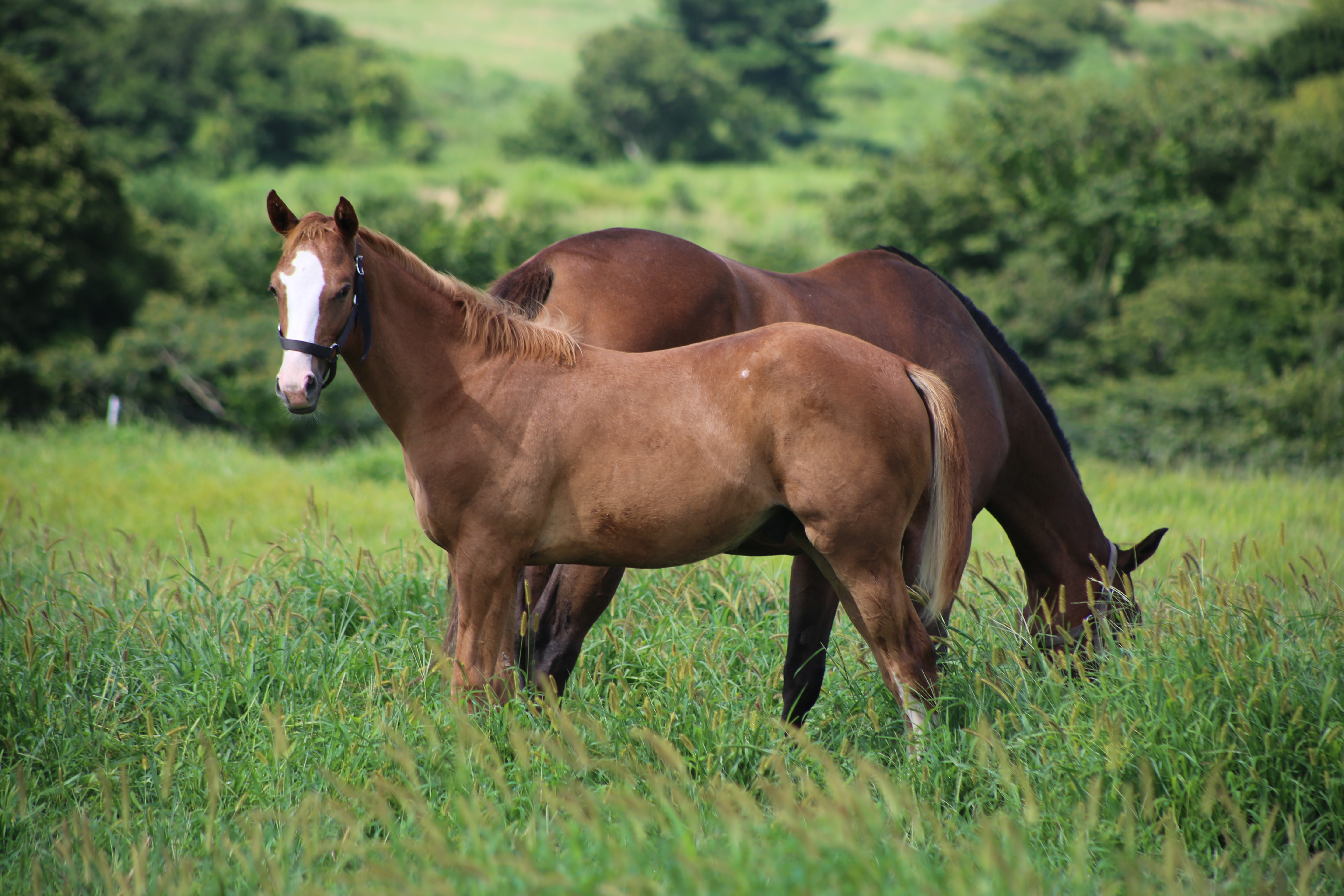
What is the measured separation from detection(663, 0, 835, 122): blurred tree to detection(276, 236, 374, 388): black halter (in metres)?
47.2

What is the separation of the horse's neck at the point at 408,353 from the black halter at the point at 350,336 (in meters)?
0.03

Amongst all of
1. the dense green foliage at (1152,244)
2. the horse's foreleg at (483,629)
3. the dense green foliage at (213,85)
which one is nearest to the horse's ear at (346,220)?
the horse's foreleg at (483,629)

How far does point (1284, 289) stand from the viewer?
50.4ft

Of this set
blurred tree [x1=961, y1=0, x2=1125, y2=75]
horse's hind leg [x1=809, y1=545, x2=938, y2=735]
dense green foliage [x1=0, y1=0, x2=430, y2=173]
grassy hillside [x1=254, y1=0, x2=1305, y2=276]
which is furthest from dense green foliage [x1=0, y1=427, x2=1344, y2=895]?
blurred tree [x1=961, y1=0, x2=1125, y2=75]

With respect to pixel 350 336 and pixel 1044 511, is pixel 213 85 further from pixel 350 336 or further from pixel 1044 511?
pixel 1044 511

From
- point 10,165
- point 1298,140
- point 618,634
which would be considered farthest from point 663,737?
point 1298,140

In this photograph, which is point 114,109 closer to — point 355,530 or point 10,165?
point 10,165

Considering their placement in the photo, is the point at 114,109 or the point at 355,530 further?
the point at 114,109

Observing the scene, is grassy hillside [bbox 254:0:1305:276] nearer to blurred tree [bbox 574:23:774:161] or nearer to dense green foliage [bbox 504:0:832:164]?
dense green foliage [bbox 504:0:832:164]

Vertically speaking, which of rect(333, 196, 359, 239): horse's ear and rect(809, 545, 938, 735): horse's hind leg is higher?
rect(333, 196, 359, 239): horse's ear

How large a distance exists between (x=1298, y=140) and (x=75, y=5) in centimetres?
3390

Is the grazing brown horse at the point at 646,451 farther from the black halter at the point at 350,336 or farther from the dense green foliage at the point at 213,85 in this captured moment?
the dense green foliage at the point at 213,85

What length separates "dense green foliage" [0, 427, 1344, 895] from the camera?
2256 millimetres

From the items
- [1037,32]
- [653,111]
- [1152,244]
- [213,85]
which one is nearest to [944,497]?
[1152,244]
